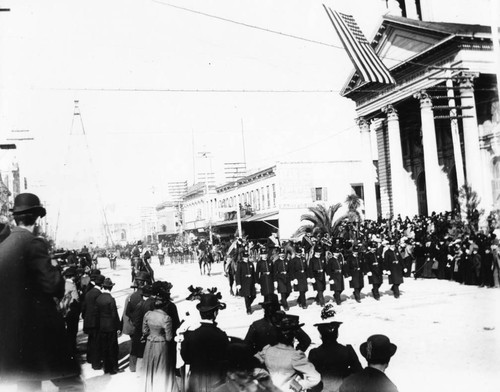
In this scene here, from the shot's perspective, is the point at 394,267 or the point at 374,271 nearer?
the point at 374,271

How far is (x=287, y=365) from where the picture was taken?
4.27 m

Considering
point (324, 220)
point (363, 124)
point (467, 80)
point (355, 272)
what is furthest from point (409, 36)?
point (355, 272)

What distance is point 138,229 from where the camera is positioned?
116 metres

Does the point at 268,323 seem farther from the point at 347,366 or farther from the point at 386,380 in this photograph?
the point at 386,380

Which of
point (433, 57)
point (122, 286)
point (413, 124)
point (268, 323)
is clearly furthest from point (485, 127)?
point (268, 323)

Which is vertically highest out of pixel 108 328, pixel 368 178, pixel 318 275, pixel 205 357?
pixel 368 178

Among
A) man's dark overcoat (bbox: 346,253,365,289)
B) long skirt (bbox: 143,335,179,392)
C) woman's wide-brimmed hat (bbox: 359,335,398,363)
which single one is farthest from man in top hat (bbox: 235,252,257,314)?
woman's wide-brimmed hat (bbox: 359,335,398,363)

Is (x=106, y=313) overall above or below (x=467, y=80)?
below

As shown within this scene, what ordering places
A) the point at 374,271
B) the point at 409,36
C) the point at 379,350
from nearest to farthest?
the point at 379,350 < the point at 374,271 < the point at 409,36

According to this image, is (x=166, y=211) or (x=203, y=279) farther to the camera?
(x=166, y=211)

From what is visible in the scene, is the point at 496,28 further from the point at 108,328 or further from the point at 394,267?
the point at 394,267

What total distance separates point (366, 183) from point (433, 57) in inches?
428

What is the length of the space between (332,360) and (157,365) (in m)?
2.55

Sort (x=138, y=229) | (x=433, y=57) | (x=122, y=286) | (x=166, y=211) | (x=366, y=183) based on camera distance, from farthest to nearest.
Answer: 1. (x=138, y=229)
2. (x=166, y=211)
3. (x=366, y=183)
4. (x=433, y=57)
5. (x=122, y=286)
